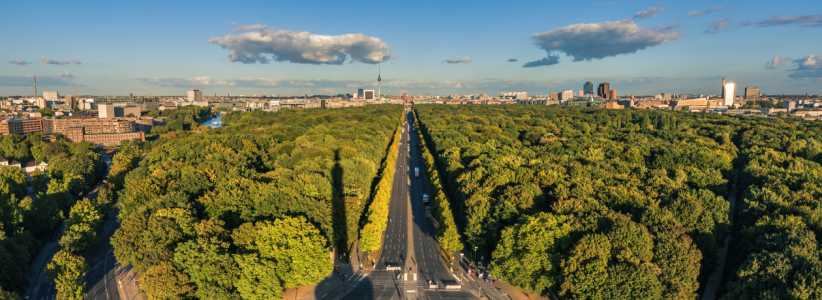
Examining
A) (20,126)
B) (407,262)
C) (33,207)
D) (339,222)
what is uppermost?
(20,126)

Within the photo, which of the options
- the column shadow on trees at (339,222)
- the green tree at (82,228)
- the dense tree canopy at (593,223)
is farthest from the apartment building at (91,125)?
the dense tree canopy at (593,223)

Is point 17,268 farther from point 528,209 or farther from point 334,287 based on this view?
point 528,209

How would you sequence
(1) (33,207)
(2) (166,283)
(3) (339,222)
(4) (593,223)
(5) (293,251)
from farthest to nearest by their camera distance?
(1) (33,207) → (3) (339,222) → (4) (593,223) → (5) (293,251) → (2) (166,283)

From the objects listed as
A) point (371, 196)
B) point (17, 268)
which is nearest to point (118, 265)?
point (17, 268)

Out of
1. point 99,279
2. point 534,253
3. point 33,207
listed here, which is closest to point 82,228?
point 99,279

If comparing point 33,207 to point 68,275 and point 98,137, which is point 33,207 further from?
point 98,137

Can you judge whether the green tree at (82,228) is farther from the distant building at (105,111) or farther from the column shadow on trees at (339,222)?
the distant building at (105,111)

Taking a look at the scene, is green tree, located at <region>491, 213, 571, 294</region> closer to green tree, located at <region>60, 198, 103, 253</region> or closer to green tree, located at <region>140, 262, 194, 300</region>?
green tree, located at <region>140, 262, 194, 300</region>

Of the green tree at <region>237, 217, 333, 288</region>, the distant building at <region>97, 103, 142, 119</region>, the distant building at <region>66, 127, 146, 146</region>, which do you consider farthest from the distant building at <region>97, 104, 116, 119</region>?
the green tree at <region>237, 217, 333, 288</region>
